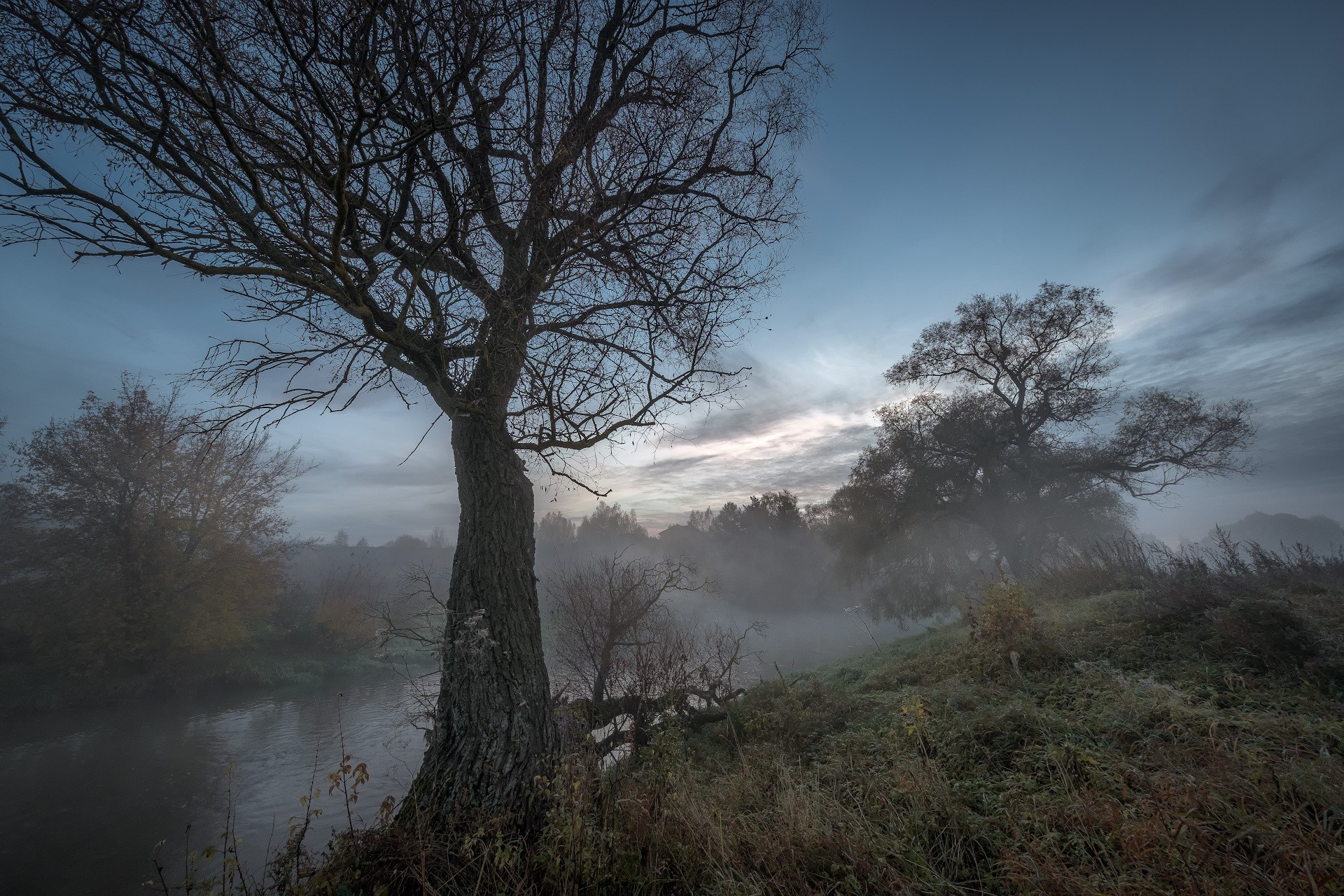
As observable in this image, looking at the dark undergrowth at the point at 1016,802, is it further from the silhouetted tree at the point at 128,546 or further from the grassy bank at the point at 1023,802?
the silhouetted tree at the point at 128,546

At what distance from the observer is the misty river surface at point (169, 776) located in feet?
27.4

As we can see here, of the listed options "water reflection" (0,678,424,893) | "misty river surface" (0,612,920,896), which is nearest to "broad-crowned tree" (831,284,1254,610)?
"misty river surface" (0,612,920,896)

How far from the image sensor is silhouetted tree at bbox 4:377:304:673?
1611 centimetres

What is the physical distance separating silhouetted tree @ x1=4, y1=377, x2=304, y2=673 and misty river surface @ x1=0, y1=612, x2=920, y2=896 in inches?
96.2

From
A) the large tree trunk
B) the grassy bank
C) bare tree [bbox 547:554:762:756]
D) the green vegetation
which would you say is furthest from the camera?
the green vegetation

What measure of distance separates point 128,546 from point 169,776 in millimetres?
9857

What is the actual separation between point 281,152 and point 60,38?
6.14 ft

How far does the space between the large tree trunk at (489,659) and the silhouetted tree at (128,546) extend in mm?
15753

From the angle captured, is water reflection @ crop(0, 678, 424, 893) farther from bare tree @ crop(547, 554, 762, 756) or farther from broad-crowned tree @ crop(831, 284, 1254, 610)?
broad-crowned tree @ crop(831, 284, 1254, 610)

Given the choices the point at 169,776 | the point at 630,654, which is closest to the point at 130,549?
the point at 169,776

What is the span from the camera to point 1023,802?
310 cm

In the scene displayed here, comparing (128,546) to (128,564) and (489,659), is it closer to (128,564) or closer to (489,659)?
(128,564)

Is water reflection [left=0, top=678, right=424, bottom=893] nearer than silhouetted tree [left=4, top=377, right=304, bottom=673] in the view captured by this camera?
Yes

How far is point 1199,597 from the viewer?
675 centimetres
